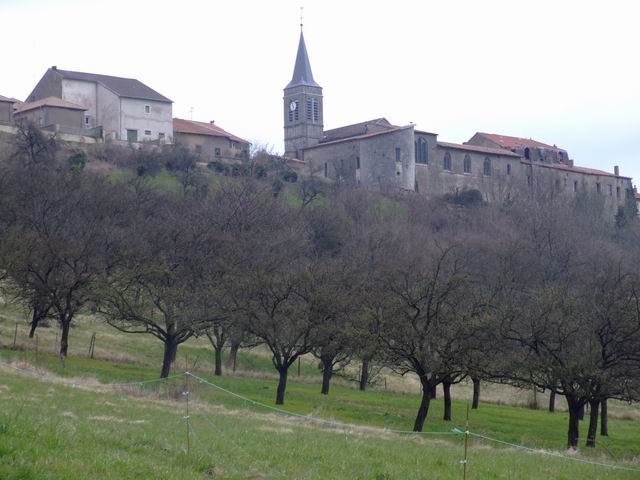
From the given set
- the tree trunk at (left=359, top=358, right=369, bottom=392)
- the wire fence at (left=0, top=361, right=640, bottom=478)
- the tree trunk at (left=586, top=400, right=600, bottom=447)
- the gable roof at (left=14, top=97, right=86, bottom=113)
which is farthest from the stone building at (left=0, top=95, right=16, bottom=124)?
the tree trunk at (left=586, top=400, right=600, bottom=447)

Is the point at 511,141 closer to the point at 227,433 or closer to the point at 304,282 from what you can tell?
the point at 304,282

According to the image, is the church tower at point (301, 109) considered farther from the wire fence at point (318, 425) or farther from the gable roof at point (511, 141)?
the wire fence at point (318, 425)

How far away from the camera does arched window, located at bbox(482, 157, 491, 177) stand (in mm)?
124562

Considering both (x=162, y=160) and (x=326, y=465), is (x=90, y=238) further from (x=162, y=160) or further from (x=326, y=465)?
(x=162, y=160)

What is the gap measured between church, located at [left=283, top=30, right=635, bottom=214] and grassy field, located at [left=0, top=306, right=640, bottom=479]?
231 ft

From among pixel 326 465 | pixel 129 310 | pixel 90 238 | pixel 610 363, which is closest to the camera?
pixel 326 465

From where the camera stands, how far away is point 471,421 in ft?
118

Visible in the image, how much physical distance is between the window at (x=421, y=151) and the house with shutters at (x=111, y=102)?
106 feet

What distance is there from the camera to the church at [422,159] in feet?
374

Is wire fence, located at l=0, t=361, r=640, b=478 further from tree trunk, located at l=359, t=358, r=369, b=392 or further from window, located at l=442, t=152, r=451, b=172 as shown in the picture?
window, located at l=442, t=152, r=451, b=172

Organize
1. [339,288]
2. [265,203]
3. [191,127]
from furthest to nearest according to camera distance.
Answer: [191,127] → [265,203] → [339,288]

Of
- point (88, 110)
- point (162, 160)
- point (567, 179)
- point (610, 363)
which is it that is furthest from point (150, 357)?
point (567, 179)

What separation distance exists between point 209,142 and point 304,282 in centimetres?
6864

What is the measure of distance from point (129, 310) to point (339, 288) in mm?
9121
